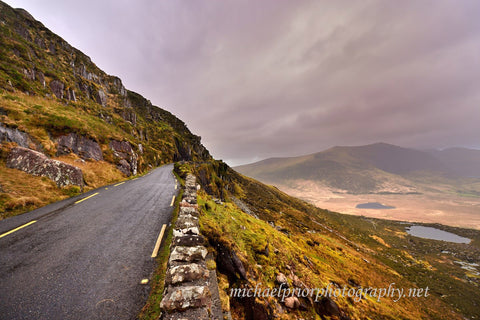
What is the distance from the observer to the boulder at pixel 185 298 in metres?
3.45

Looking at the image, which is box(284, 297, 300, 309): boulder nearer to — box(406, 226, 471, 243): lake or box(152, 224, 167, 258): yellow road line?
box(152, 224, 167, 258): yellow road line

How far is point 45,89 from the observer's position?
99.6 feet

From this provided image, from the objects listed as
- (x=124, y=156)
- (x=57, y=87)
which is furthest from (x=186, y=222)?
(x=57, y=87)

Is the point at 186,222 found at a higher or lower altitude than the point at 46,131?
lower

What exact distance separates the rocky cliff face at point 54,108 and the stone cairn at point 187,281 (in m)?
20.3

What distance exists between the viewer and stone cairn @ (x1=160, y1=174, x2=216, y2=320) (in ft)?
11.4

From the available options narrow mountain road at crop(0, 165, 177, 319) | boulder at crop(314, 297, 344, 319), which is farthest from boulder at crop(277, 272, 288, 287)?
narrow mountain road at crop(0, 165, 177, 319)

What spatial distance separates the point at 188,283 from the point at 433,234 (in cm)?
17677

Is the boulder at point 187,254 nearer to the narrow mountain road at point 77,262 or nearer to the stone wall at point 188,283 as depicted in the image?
the stone wall at point 188,283

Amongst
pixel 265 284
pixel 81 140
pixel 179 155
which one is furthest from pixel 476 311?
pixel 179 155

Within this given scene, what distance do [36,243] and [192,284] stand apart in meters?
7.54

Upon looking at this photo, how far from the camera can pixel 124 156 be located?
84.4 feet

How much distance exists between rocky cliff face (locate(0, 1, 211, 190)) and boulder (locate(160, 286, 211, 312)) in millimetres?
21408

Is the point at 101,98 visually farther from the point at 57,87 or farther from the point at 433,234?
the point at 433,234
